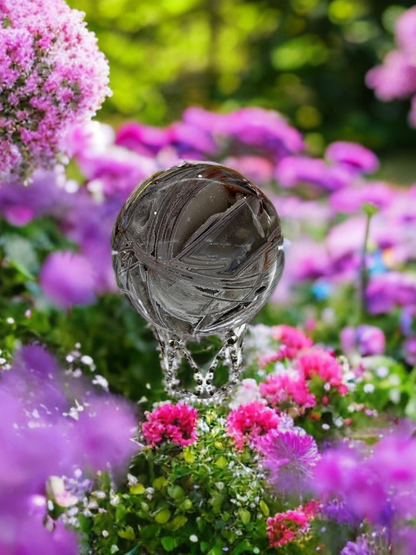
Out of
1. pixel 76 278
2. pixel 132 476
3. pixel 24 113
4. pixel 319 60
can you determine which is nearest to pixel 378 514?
pixel 132 476

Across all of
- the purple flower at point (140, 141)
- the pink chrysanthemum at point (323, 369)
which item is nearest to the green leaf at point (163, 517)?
the pink chrysanthemum at point (323, 369)

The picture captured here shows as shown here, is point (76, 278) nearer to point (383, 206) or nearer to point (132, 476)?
point (132, 476)

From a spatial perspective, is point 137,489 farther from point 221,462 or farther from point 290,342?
point 290,342

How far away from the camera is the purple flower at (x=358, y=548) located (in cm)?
84

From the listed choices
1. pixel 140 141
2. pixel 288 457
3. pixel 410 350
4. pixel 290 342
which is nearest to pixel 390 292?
pixel 410 350

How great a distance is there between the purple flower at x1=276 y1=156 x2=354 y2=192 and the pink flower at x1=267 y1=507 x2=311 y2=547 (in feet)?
4.57

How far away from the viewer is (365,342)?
4.85 feet

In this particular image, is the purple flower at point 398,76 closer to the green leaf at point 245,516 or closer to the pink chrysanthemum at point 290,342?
the pink chrysanthemum at point 290,342

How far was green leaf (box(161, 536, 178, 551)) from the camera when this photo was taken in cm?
83

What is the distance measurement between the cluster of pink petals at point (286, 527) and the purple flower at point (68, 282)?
27.0 inches

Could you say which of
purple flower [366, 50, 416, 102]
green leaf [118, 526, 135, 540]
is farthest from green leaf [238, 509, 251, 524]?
purple flower [366, 50, 416, 102]

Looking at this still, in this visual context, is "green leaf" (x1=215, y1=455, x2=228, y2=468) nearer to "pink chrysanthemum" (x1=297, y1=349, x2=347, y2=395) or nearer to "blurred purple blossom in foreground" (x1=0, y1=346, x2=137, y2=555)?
"blurred purple blossom in foreground" (x1=0, y1=346, x2=137, y2=555)

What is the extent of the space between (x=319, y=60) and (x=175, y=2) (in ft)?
6.33

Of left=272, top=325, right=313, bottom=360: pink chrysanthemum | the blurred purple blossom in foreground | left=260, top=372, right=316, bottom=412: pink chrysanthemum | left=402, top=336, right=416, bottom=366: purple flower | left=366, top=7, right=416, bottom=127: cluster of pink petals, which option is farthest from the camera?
left=366, top=7, right=416, bottom=127: cluster of pink petals
